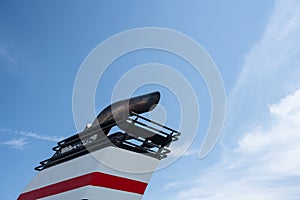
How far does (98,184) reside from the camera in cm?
957

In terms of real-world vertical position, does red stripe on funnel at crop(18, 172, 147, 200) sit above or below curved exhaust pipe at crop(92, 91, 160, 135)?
below

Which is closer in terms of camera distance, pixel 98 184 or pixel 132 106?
pixel 98 184

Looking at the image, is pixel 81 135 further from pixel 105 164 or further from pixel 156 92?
pixel 156 92

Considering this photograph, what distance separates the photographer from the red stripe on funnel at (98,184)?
9.62 m

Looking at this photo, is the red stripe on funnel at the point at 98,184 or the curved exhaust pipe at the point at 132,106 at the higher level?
the curved exhaust pipe at the point at 132,106

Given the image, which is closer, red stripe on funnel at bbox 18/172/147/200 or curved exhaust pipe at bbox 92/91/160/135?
red stripe on funnel at bbox 18/172/147/200

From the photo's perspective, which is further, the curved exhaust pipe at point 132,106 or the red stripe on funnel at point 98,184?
the curved exhaust pipe at point 132,106

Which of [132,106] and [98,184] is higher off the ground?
[132,106]

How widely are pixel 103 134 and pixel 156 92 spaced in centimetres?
222

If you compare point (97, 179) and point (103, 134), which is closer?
point (97, 179)

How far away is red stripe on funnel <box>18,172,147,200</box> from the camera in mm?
9617

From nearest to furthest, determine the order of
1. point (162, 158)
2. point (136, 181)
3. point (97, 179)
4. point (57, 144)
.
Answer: point (97, 179), point (136, 181), point (162, 158), point (57, 144)

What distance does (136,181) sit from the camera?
34.1 feet

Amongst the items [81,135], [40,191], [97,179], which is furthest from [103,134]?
[40,191]
